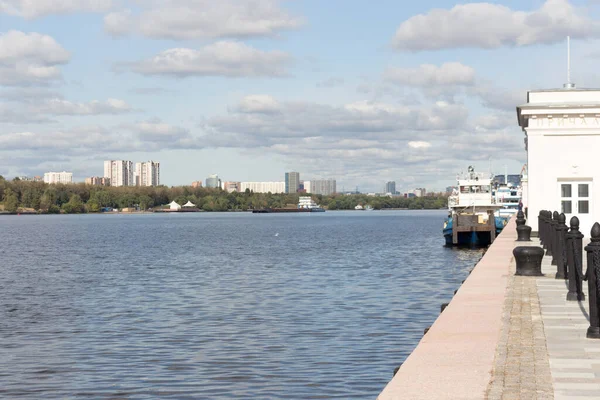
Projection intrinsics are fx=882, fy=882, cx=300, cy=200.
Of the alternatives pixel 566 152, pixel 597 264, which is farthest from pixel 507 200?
pixel 597 264

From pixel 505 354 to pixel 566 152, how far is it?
29.2m

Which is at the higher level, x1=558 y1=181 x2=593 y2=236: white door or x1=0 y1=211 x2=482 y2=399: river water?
x1=558 y1=181 x2=593 y2=236: white door

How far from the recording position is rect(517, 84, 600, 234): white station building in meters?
37.1

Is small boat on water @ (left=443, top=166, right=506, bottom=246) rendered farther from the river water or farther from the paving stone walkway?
the paving stone walkway

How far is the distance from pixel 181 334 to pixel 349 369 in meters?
6.08

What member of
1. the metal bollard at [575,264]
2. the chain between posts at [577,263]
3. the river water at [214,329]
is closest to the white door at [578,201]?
the river water at [214,329]

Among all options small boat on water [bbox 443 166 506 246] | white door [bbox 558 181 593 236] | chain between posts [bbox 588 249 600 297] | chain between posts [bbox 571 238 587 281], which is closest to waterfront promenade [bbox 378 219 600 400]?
chain between posts [bbox 571 238 587 281]

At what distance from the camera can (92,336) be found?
20.5m

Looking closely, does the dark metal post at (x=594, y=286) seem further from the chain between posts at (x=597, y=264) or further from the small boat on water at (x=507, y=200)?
the small boat on water at (x=507, y=200)

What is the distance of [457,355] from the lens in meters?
9.85

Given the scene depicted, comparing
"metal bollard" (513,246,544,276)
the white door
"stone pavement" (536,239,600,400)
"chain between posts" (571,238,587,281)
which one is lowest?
"stone pavement" (536,239,600,400)

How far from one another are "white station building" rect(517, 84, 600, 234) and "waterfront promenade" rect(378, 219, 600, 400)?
73.7 ft

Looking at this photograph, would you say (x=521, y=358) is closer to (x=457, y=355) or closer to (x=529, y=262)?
(x=457, y=355)

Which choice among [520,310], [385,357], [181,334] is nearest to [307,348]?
[385,357]
